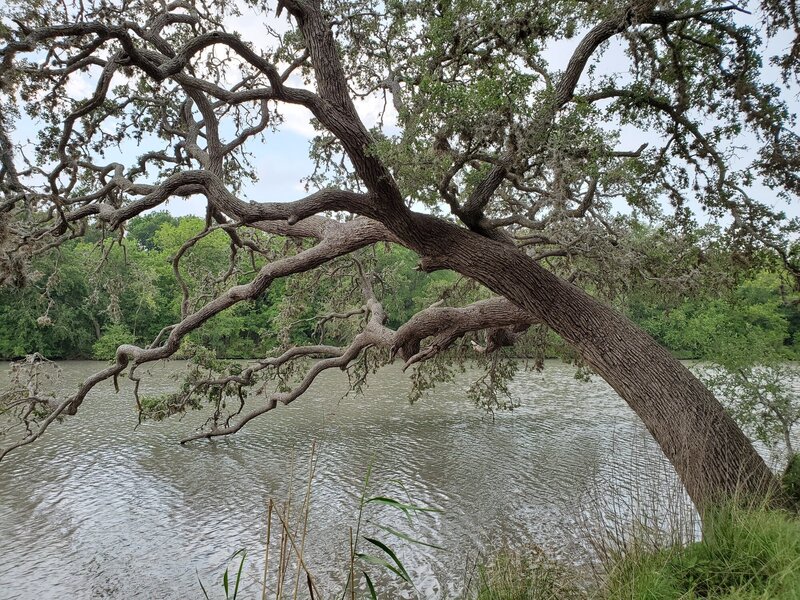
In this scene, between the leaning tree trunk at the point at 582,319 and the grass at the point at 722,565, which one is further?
the leaning tree trunk at the point at 582,319

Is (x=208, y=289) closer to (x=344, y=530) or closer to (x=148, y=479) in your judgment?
(x=148, y=479)

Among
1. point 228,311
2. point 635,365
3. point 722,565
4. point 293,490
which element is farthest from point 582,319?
point 228,311

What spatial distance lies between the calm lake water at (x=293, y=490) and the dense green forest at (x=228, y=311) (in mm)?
2099

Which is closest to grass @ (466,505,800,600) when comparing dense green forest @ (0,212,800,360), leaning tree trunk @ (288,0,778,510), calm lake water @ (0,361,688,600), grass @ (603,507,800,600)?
grass @ (603,507,800,600)

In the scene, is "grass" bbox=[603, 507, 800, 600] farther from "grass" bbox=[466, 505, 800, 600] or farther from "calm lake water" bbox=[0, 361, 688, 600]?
"calm lake water" bbox=[0, 361, 688, 600]

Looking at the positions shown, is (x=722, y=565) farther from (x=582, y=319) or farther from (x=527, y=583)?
(x=582, y=319)

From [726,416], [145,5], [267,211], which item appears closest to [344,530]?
[267,211]

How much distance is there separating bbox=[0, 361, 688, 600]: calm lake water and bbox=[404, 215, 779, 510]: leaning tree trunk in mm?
421

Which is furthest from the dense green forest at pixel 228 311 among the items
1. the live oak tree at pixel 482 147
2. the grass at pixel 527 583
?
the grass at pixel 527 583

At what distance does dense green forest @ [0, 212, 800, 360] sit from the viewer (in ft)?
23.9

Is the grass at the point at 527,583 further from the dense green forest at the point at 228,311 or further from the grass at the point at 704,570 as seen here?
the dense green forest at the point at 228,311

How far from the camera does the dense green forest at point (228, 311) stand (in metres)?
7.27

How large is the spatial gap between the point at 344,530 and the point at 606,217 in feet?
15.4

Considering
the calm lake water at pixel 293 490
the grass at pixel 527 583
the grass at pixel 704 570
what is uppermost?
the grass at pixel 704 570
